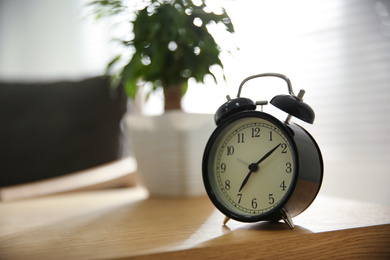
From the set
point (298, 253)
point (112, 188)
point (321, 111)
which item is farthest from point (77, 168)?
point (298, 253)

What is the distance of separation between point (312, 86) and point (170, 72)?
642 mm

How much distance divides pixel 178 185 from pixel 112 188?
577 mm

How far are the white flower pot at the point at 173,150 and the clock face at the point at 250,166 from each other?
1.33ft

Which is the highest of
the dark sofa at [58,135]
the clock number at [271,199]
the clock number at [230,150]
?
the clock number at [230,150]

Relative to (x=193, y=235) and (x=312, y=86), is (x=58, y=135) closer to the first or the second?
(x=312, y=86)

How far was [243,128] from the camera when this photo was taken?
70 centimetres

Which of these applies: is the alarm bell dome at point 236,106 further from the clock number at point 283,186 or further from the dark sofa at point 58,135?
the dark sofa at point 58,135

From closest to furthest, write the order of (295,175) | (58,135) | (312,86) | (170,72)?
(295,175) → (170,72) → (312,86) → (58,135)

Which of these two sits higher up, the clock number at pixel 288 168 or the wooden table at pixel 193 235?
the clock number at pixel 288 168

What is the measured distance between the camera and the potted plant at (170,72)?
1015 millimetres

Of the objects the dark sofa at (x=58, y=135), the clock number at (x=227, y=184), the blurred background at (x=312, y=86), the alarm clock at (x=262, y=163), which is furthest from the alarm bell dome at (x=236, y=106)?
the dark sofa at (x=58, y=135)

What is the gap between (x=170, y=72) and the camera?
1111mm

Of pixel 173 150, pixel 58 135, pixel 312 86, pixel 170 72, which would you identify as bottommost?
pixel 58 135

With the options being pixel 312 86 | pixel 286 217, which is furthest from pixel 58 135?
pixel 286 217
